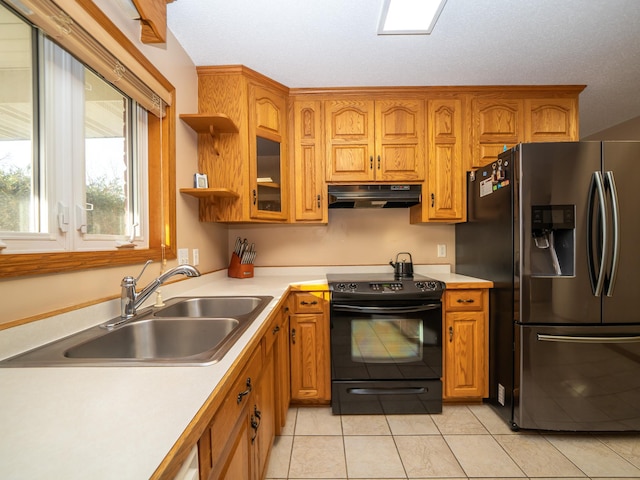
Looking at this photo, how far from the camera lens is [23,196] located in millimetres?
964

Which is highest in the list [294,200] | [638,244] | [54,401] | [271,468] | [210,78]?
[210,78]

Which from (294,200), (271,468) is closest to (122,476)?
(271,468)

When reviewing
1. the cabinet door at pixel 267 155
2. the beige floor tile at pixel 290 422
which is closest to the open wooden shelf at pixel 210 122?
the cabinet door at pixel 267 155

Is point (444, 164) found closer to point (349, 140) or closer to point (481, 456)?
point (349, 140)

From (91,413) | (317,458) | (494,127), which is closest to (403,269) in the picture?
(494,127)

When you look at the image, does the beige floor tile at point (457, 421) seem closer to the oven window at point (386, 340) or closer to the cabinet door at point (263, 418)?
the oven window at point (386, 340)

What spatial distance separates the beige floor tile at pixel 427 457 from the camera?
1.46 m

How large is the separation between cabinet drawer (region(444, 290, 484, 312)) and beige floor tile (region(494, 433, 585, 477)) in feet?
2.49

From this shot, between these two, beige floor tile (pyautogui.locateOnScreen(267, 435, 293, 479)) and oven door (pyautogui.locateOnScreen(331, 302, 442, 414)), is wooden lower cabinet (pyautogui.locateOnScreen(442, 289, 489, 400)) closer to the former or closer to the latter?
oven door (pyautogui.locateOnScreen(331, 302, 442, 414))

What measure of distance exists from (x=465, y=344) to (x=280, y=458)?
1.38 meters

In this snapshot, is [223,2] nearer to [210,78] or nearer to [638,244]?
[210,78]

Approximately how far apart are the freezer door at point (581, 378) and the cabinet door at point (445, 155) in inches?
40.9

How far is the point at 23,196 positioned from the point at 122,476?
103 cm

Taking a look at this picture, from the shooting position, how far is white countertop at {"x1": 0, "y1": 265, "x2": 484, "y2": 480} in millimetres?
411
